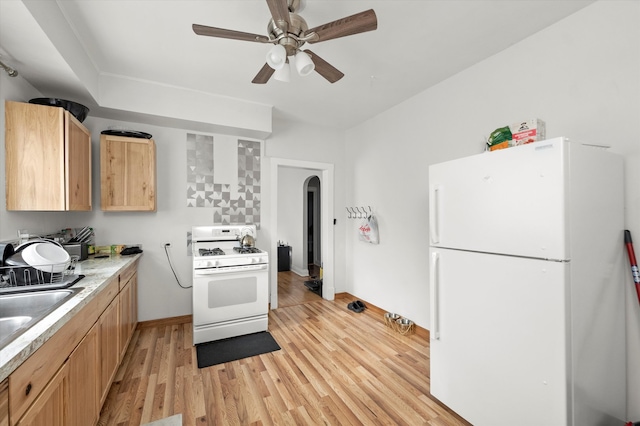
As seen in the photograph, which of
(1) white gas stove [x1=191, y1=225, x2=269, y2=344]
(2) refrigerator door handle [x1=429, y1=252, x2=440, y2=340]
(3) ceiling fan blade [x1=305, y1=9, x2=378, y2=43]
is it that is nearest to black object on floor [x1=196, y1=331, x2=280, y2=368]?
(1) white gas stove [x1=191, y1=225, x2=269, y2=344]

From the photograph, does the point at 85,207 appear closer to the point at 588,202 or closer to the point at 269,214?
the point at 269,214

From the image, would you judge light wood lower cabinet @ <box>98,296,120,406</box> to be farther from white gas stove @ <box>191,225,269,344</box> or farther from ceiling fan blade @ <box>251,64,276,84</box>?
ceiling fan blade @ <box>251,64,276,84</box>

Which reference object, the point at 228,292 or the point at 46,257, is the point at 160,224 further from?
the point at 46,257

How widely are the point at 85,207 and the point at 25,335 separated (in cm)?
196

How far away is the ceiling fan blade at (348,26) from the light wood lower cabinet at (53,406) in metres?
2.06

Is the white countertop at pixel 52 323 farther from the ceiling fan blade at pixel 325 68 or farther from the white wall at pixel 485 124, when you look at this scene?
the white wall at pixel 485 124

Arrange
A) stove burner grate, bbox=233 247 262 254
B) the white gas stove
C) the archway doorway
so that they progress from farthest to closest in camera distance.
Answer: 1. the archway doorway
2. stove burner grate, bbox=233 247 262 254
3. the white gas stove

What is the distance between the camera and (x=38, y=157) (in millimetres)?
1929

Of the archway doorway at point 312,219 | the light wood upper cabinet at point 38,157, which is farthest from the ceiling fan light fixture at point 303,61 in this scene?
the archway doorway at point 312,219

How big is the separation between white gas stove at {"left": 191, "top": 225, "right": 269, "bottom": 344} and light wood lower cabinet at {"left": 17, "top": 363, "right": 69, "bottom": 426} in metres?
1.55

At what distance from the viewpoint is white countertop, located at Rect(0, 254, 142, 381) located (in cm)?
82

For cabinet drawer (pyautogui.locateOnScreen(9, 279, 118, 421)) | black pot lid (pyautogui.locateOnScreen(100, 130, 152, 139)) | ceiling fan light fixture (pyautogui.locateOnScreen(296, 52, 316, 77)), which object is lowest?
cabinet drawer (pyautogui.locateOnScreen(9, 279, 118, 421))

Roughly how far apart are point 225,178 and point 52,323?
2.67m

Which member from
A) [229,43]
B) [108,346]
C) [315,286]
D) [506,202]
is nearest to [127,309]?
[108,346]
